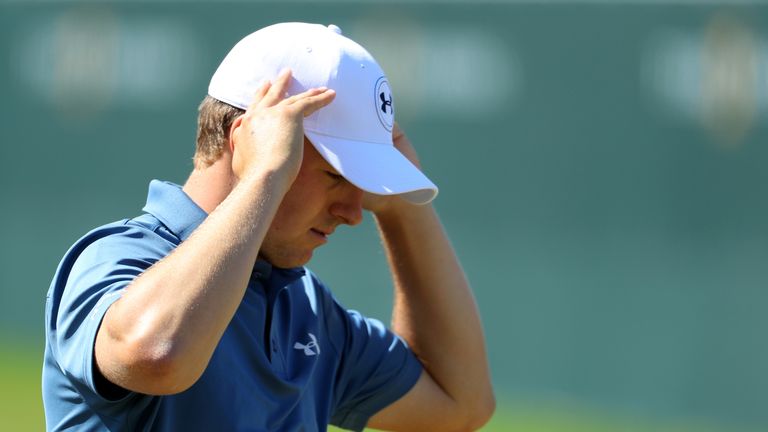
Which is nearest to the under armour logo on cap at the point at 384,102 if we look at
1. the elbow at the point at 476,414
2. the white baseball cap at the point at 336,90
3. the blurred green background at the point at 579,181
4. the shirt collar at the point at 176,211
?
the white baseball cap at the point at 336,90

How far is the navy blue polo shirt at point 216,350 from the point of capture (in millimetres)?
2080

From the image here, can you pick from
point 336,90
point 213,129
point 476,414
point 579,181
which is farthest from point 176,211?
point 579,181

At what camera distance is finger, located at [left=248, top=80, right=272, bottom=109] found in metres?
2.30

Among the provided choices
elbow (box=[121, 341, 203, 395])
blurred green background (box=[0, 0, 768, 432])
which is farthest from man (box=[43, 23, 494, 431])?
blurred green background (box=[0, 0, 768, 432])

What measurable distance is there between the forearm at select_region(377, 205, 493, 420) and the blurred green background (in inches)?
243

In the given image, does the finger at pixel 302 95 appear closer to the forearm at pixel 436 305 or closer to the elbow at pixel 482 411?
the forearm at pixel 436 305

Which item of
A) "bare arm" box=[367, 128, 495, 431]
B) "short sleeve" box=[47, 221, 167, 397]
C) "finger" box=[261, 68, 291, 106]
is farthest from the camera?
"bare arm" box=[367, 128, 495, 431]

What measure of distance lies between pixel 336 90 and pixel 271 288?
419 mm

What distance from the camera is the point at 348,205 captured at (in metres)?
2.47

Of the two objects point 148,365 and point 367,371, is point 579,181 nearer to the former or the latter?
point 367,371

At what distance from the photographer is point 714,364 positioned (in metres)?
9.75

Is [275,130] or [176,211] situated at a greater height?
[275,130]

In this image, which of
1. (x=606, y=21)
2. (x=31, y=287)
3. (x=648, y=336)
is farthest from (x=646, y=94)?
(x=31, y=287)

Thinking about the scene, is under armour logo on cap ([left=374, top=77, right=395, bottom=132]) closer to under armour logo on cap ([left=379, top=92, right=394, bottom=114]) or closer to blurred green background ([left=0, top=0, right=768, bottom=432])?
under armour logo on cap ([left=379, top=92, right=394, bottom=114])
